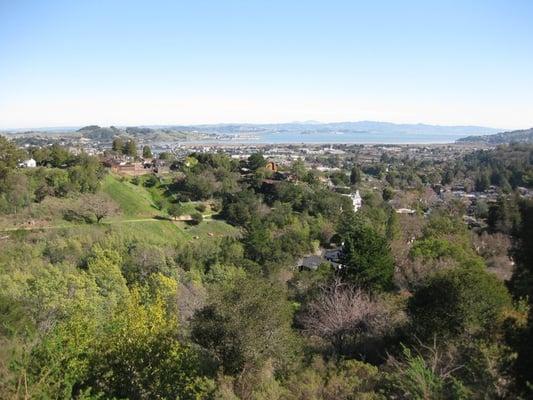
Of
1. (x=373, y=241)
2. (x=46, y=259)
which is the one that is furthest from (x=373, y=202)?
(x=46, y=259)

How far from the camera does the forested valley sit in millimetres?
7156

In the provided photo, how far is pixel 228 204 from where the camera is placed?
1142 inches

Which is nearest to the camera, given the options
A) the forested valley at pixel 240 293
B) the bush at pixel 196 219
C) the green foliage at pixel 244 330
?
the forested valley at pixel 240 293

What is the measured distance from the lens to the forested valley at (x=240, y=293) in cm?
716

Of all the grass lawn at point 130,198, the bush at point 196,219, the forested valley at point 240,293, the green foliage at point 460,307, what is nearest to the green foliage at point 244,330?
the forested valley at point 240,293

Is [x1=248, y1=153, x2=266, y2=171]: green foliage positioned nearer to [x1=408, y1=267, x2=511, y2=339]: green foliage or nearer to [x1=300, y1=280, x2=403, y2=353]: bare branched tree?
[x1=300, y1=280, x2=403, y2=353]: bare branched tree

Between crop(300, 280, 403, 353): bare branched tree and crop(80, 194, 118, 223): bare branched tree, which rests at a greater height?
crop(80, 194, 118, 223): bare branched tree

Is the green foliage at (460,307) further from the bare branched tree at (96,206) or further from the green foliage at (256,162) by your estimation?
the green foliage at (256,162)

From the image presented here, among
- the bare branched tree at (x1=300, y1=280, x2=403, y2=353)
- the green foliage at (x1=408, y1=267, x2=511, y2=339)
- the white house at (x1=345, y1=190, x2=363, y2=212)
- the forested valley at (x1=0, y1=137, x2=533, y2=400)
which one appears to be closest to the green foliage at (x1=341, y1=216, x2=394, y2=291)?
the forested valley at (x1=0, y1=137, x2=533, y2=400)

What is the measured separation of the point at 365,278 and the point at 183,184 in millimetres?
19608

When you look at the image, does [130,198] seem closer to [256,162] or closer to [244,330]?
[256,162]

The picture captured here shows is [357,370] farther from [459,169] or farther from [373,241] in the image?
[459,169]

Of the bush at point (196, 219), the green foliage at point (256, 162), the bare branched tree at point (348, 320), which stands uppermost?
the green foliage at point (256, 162)

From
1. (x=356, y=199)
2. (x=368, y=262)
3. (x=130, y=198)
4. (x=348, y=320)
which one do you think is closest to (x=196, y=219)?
(x=130, y=198)
